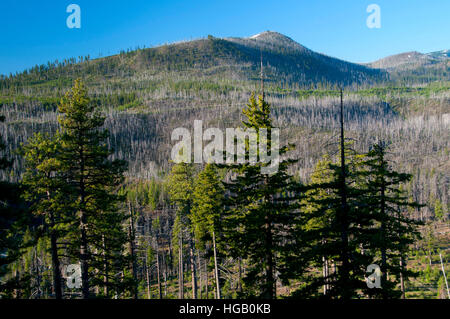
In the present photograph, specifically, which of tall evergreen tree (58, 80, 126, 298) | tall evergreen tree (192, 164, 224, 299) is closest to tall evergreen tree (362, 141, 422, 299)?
tall evergreen tree (192, 164, 224, 299)

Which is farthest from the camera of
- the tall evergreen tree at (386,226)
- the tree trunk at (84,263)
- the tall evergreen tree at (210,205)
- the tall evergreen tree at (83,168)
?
the tall evergreen tree at (210,205)

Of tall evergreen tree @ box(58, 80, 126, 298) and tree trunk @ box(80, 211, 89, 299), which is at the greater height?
tall evergreen tree @ box(58, 80, 126, 298)

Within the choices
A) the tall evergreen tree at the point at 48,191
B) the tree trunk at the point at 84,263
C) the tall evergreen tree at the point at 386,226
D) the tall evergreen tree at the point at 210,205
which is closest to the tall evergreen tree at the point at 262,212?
the tall evergreen tree at the point at 386,226

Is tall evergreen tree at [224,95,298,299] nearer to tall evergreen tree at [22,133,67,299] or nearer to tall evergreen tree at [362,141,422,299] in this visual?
tall evergreen tree at [362,141,422,299]

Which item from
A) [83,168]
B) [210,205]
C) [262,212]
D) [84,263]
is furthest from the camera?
[210,205]

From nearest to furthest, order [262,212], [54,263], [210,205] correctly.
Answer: [262,212], [54,263], [210,205]

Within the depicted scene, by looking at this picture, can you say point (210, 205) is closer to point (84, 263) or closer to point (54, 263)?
point (84, 263)

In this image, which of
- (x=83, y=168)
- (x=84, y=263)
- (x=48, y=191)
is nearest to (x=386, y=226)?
(x=84, y=263)

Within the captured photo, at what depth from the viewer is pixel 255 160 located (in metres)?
14.7

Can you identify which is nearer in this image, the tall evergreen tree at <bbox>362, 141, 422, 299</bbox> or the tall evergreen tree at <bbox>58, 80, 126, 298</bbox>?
the tall evergreen tree at <bbox>362, 141, 422, 299</bbox>

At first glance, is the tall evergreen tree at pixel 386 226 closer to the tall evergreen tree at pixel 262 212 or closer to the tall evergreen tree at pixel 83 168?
the tall evergreen tree at pixel 262 212

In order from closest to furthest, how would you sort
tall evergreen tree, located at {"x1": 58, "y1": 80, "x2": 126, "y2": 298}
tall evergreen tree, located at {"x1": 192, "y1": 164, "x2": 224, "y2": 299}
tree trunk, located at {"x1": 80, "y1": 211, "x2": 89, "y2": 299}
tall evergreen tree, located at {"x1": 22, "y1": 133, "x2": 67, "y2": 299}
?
tall evergreen tree, located at {"x1": 22, "y1": 133, "x2": 67, "y2": 299} → tree trunk, located at {"x1": 80, "y1": 211, "x2": 89, "y2": 299} → tall evergreen tree, located at {"x1": 58, "y1": 80, "x2": 126, "y2": 298} → tall evergreen tree, located at {"x1": 192, "y1": 164, "x2": 224, "y2": 299}

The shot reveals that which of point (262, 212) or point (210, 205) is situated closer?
point (262, 212)

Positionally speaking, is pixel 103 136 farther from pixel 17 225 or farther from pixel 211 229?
pixel 211 229
